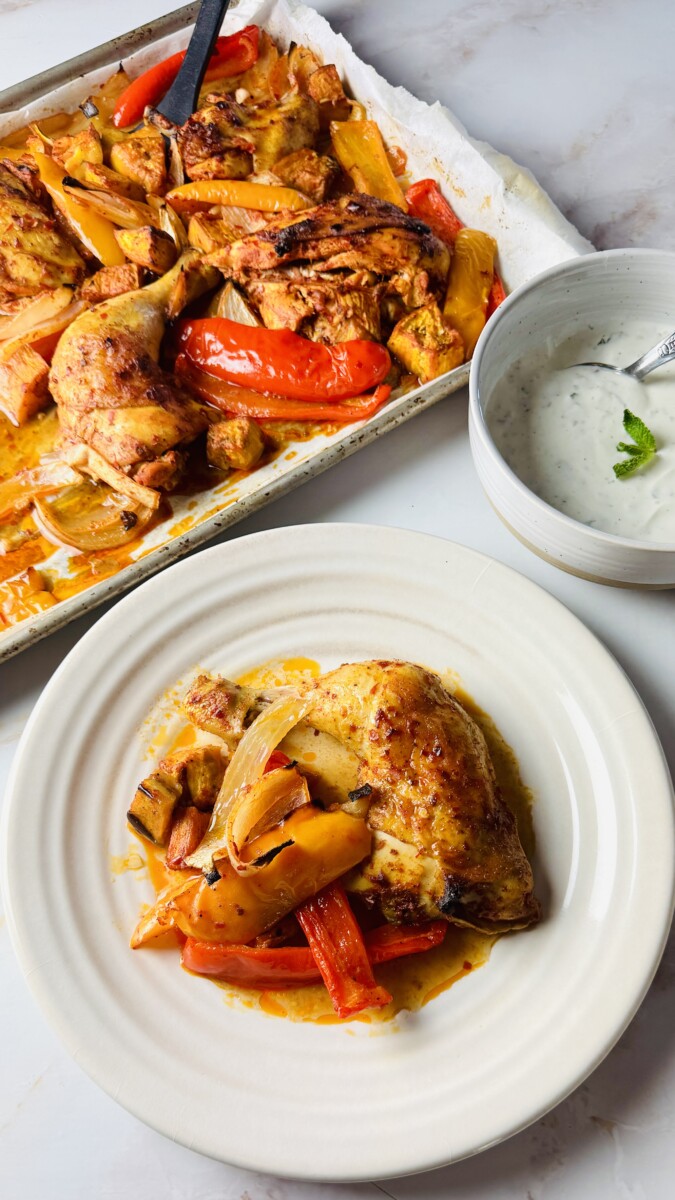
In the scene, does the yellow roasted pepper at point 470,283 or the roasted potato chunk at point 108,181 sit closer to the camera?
the yellow roasted pepper at point 470,283

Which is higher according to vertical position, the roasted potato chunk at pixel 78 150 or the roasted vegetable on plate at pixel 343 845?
the roasted potato chunk at pixel 78 150

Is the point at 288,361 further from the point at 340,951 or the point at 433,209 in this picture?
the point at 340,951

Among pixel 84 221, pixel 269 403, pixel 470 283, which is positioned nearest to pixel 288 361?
pixel 269 403

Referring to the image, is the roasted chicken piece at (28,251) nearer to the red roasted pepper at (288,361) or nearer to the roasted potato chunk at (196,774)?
the red roasted pepper at (288,361)

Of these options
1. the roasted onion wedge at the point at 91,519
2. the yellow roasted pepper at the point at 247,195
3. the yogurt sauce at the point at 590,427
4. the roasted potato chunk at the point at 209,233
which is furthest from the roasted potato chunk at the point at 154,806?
the yellow roasted pepper at the point at 247,195

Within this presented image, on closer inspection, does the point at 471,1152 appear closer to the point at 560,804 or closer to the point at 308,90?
the point at 560,804

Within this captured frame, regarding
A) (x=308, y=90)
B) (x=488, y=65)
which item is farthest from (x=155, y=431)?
(x=488, y=65)
